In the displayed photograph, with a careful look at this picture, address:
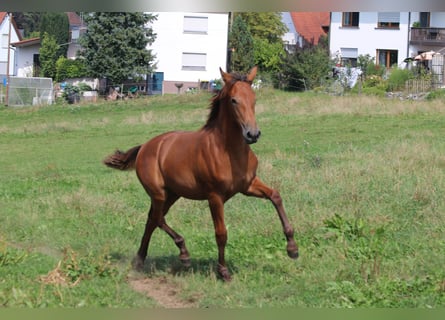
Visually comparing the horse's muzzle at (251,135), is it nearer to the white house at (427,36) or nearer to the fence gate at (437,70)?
the fence gate at (437,70)

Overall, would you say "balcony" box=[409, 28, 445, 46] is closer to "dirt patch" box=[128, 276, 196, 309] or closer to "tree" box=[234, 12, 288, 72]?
"tree" box=[234, 12, 288, 72]

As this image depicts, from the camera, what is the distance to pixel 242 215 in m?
9.30

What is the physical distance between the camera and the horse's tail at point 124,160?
24.5 ft

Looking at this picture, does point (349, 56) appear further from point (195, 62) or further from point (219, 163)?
point (219, 163)

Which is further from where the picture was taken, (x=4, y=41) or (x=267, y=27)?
(x=267, y=27)

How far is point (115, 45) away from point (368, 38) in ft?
43.7

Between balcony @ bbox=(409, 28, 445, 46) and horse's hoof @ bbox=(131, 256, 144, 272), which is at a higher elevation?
balcony @ bbox=(409, 28, 445, 46)

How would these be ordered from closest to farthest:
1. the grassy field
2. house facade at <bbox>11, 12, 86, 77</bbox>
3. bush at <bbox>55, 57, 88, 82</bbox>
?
the grassy field → bush at <bbox>55, 57, 88, 82</bbox> → house facade at <bbox>11, 12, 86, 77</bbox>

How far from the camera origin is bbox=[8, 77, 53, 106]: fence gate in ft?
114

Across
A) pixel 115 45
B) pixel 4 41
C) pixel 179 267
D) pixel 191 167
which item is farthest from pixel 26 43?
pixel 191 167

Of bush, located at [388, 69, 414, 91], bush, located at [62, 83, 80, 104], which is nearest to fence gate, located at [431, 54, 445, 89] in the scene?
bush, located at [388, 69, 414, 91]

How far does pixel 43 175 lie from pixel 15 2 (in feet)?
45.7

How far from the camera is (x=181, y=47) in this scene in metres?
42.9

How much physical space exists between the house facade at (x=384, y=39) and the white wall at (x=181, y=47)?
6496 mm
